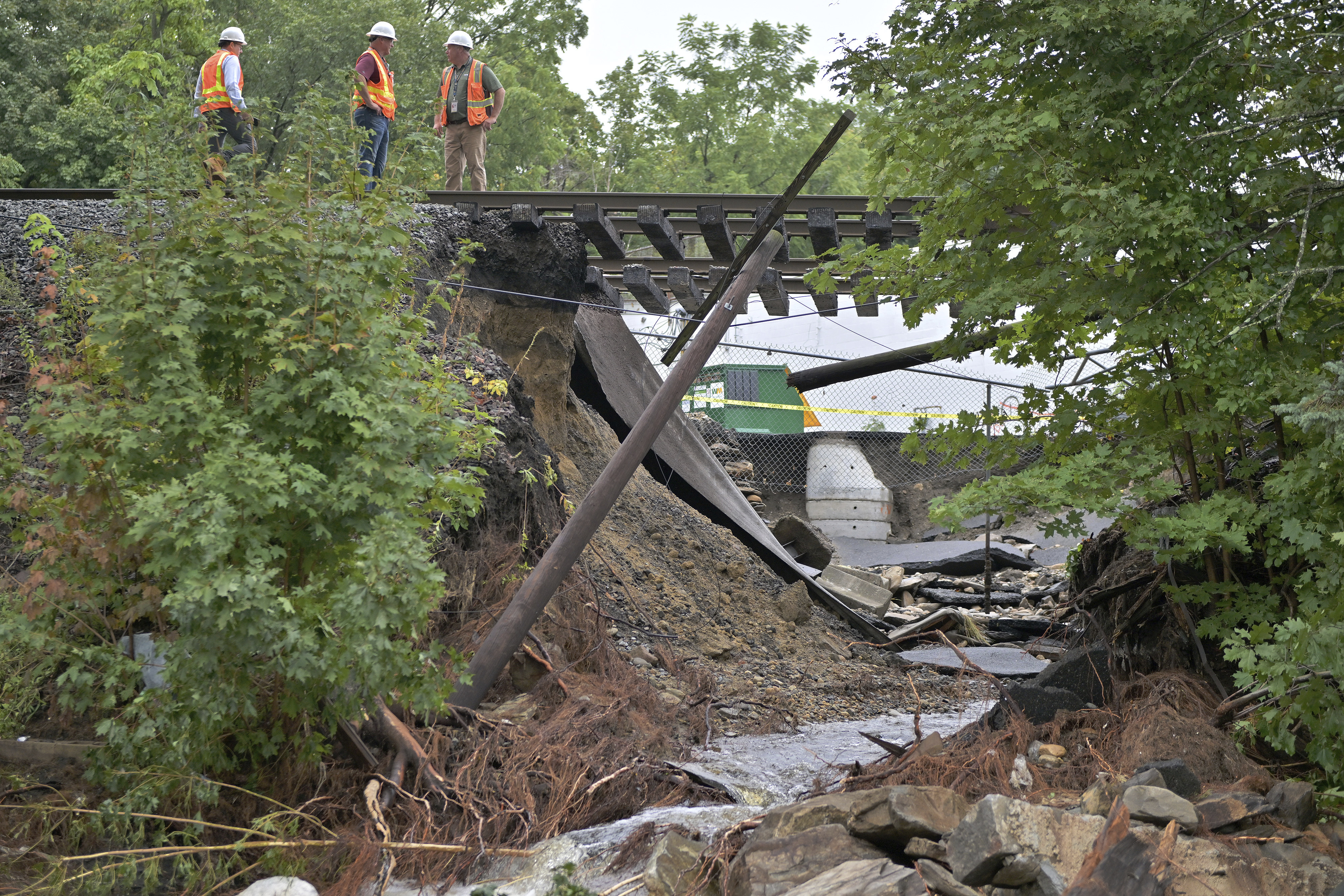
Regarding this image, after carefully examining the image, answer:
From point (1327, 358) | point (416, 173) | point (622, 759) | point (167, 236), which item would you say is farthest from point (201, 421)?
point (1327, 358)

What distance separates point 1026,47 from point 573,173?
3051 cm

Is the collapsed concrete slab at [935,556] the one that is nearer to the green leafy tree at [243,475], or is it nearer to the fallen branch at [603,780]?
the fallen branch at [603,780]

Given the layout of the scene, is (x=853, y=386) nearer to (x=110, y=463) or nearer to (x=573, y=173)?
(x=573, y=173)

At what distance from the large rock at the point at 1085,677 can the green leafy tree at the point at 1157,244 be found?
704 mm

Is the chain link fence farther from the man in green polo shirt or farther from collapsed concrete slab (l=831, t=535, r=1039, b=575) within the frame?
the man in green polo shirt

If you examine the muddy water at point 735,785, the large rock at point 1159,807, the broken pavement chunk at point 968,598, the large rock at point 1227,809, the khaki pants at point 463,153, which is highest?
the khaki pants at point 463,153

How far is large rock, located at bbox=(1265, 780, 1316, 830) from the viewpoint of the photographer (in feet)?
13.1

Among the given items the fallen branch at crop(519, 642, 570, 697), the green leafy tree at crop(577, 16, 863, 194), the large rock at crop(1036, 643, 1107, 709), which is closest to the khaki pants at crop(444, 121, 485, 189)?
the fallen branch at crop(519, 642, 570, 697)

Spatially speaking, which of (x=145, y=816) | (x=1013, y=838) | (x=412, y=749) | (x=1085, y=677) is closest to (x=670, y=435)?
(x=1085, y=677)

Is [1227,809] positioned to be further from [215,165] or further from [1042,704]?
[215,165]

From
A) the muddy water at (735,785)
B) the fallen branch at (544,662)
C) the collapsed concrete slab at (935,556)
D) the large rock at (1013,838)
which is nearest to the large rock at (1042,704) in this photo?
the muddy water at (735,785)

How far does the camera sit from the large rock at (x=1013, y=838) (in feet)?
11.8

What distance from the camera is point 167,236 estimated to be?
4.36 metres

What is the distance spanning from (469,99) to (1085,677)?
7615 mm
